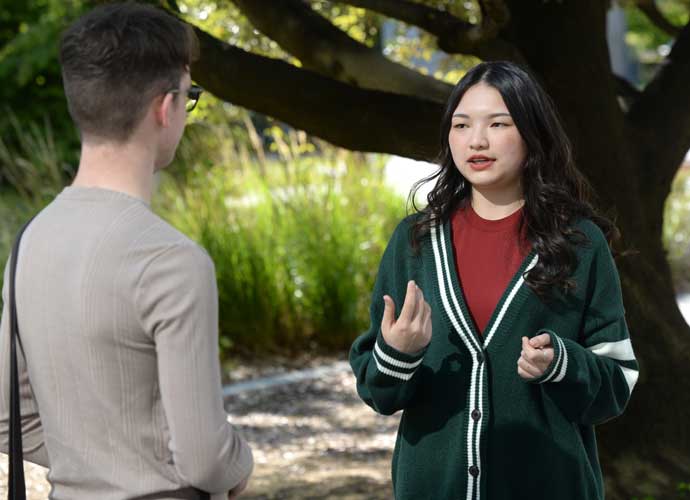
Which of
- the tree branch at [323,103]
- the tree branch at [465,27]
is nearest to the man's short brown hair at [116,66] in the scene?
the tree branch at [465,27]

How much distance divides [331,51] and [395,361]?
2562 mm

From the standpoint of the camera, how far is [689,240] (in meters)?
11.9

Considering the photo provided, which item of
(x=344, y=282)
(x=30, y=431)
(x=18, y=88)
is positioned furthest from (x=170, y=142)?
(x=18, y=88)

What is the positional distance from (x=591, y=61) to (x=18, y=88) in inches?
525

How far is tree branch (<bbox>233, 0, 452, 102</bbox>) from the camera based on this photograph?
16.1ft

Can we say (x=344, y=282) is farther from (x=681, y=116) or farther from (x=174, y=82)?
(x=174, y=82)

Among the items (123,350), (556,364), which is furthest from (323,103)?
(123,350)

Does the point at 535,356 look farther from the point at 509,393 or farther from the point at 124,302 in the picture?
the point at 124,302

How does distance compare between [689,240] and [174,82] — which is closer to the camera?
[174,82]

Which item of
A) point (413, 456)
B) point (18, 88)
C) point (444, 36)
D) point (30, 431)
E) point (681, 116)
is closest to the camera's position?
point (30, 431)

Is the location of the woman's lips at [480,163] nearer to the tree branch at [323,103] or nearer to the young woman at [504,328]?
the young woman at [504,328]

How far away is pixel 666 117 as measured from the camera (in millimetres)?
5031

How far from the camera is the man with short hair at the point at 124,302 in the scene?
189cm

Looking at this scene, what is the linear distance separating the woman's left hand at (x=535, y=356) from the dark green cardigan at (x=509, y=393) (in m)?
0.14
